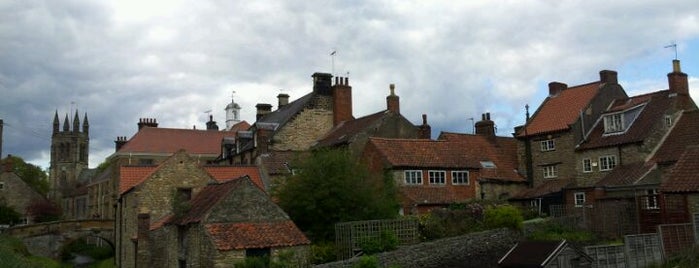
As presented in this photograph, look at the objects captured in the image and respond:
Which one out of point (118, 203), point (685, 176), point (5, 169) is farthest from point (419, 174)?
point (5, 169)

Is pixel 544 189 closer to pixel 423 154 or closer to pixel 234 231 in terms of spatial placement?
pixel 423 154

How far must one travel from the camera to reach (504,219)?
3628 centimetres

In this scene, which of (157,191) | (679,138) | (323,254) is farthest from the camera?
(679,138)

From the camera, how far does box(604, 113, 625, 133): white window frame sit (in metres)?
44.3

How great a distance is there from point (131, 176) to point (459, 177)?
21.4m

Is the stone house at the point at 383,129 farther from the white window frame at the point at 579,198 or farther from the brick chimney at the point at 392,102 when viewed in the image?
the white window frame at the point at 579,198

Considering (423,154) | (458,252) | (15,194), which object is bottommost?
(458,252)

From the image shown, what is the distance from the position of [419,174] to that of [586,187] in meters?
10.4

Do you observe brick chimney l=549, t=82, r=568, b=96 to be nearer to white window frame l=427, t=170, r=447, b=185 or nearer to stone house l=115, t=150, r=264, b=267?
white window frame l=427, t=170, r=447, b=185

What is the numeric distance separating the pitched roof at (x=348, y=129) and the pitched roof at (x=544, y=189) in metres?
11.6

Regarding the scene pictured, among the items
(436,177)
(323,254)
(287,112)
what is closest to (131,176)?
(323,254)

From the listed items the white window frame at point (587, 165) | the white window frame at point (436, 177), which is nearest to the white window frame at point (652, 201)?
the white window frame at point (587, 165)

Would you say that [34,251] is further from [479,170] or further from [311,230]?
[479,170]

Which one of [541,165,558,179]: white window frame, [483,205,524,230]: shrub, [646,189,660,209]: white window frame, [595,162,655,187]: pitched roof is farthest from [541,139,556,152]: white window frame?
[483,205,524,230]: shrub
